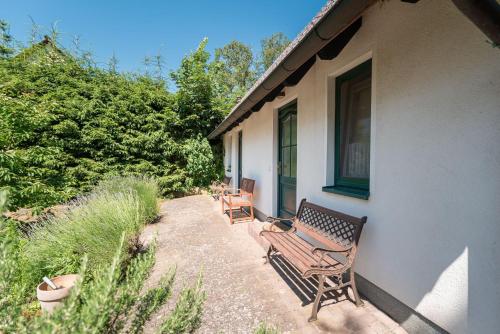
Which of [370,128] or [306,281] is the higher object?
[370,128]

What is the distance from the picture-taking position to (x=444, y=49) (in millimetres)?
1629

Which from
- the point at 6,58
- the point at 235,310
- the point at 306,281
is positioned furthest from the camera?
the point at 6,58

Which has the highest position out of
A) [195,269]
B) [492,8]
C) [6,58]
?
[6,58]

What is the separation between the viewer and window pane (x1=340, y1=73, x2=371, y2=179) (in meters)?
2.44

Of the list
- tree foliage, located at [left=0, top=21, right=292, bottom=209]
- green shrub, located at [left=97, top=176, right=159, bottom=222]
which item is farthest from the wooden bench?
tree foliage, located at [left=0, top=21, right=292, bottom=209]

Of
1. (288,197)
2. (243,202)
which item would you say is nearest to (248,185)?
(243,202)

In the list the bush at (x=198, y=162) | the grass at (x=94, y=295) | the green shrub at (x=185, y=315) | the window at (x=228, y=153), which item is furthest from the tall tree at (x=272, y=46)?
the green shrub at (x=185, y=315)

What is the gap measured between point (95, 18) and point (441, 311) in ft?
36.1

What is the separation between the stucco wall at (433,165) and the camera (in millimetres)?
1410

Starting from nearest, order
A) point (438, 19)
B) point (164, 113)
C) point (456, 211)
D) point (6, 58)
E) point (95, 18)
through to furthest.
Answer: point (456, 211), point (438, 19), point (95, 18), point (6, 58), point (164, 113)

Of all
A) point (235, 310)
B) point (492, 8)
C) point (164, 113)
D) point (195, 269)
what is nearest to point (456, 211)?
point (492, 8)

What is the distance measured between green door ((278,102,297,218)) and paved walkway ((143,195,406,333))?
0.98 meters

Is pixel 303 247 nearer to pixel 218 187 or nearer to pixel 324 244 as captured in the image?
pixel 324 244

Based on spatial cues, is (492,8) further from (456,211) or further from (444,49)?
(456,211)
